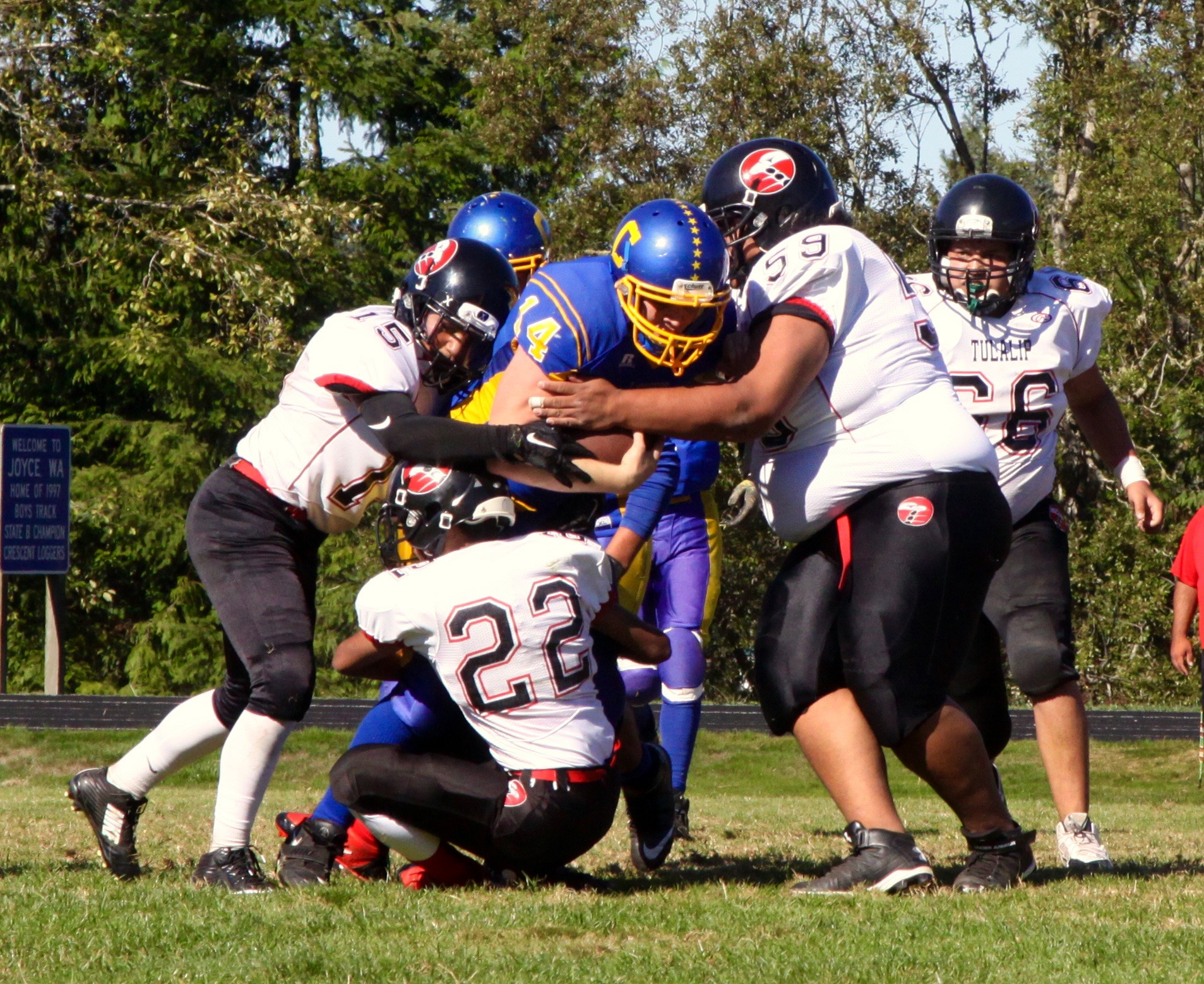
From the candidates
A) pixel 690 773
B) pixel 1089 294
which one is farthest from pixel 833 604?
pixel 690 773

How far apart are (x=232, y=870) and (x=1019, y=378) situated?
289 cm

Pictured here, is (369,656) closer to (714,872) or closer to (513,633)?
(513,633)

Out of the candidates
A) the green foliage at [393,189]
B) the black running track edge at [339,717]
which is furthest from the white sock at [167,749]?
the green foliage at [393,189]

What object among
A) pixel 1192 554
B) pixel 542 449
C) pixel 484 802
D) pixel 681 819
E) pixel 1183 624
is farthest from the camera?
pixel 1183 624

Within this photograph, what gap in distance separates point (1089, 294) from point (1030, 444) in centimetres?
60

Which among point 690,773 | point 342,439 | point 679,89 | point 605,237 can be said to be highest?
point 679,89

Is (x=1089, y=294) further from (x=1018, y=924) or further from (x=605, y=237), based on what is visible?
(x=605, y=237)

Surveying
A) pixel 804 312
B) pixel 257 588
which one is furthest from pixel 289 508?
pixel 804 312

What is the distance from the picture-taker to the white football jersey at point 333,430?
4266mm

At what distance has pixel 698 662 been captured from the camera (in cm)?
615

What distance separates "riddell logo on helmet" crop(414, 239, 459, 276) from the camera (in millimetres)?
4398

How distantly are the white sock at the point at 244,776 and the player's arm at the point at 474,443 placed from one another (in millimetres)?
882

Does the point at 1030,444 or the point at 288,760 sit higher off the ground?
the point at 1030,444

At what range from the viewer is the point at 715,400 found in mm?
3863
